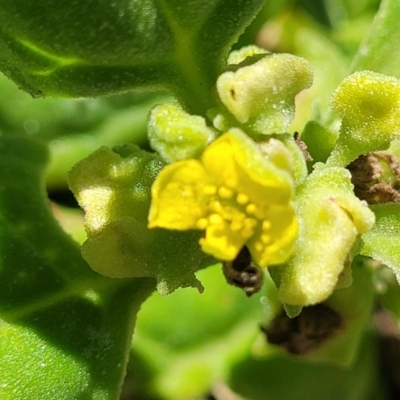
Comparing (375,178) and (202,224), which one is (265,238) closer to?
(202,224)

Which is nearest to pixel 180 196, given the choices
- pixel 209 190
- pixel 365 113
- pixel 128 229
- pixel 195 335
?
pixel 209 190

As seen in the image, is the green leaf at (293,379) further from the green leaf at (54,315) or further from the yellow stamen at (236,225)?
the yellow stamen at (236,225)

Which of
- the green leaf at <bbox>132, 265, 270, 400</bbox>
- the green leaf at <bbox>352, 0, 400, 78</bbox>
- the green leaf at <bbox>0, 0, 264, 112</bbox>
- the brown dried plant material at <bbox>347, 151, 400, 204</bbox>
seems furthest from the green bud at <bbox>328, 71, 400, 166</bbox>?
the green leaf at <bbox>132, 265, 270, 400</bbox>

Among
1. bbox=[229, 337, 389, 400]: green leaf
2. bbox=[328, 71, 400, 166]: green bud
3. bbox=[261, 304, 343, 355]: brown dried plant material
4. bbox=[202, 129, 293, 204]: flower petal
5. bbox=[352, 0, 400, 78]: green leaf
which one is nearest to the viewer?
bbox=[202, 129, 293, 204]: flower petal

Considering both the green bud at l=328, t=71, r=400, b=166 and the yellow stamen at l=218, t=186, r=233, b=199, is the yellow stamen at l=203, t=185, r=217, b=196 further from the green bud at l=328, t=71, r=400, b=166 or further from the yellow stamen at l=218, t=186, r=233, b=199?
the green bud at l=328, t=71, r=400, b=166

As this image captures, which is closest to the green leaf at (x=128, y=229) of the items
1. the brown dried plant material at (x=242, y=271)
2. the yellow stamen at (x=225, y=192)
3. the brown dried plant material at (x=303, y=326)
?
the brown dried plant material at (x=242, y=271)
